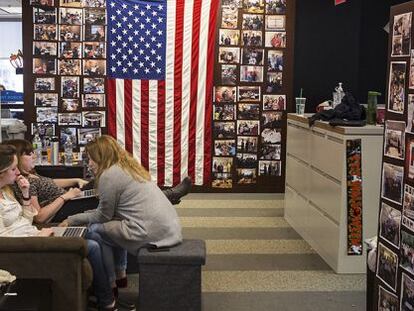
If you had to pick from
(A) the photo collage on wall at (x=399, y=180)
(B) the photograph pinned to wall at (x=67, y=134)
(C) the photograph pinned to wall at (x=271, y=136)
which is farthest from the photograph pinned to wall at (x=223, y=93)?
(A) the photo collage on wall at (x=399, y=180)

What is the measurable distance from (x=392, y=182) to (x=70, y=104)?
19.2ft

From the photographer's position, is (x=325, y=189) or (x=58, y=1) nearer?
(x=325, y=189)

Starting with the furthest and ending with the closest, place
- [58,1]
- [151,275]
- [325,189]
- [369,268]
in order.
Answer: [58,1]
[325,189]
[151,275]
[369,268]

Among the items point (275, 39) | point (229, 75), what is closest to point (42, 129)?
point (229, 75)

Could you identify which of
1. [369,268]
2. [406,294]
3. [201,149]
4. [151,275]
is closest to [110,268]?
[151,275]

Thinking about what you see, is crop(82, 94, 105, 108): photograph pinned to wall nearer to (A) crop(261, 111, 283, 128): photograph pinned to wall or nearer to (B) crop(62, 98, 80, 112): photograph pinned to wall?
(B) crop(62, 98, 80, 112): photograph pinned to wall

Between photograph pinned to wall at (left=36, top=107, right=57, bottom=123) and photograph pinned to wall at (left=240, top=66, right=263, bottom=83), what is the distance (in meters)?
2.52

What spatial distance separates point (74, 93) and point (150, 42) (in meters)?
1.20

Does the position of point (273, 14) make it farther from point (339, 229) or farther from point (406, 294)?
point (406, 294)

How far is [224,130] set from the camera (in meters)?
8.45

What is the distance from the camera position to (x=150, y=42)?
8.14m

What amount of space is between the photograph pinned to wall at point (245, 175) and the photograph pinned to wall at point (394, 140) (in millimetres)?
5342

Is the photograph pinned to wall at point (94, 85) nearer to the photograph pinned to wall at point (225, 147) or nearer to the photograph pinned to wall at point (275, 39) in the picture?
the photograph pinned to wall at point (225, 147)

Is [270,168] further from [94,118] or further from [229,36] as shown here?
[94,118]
